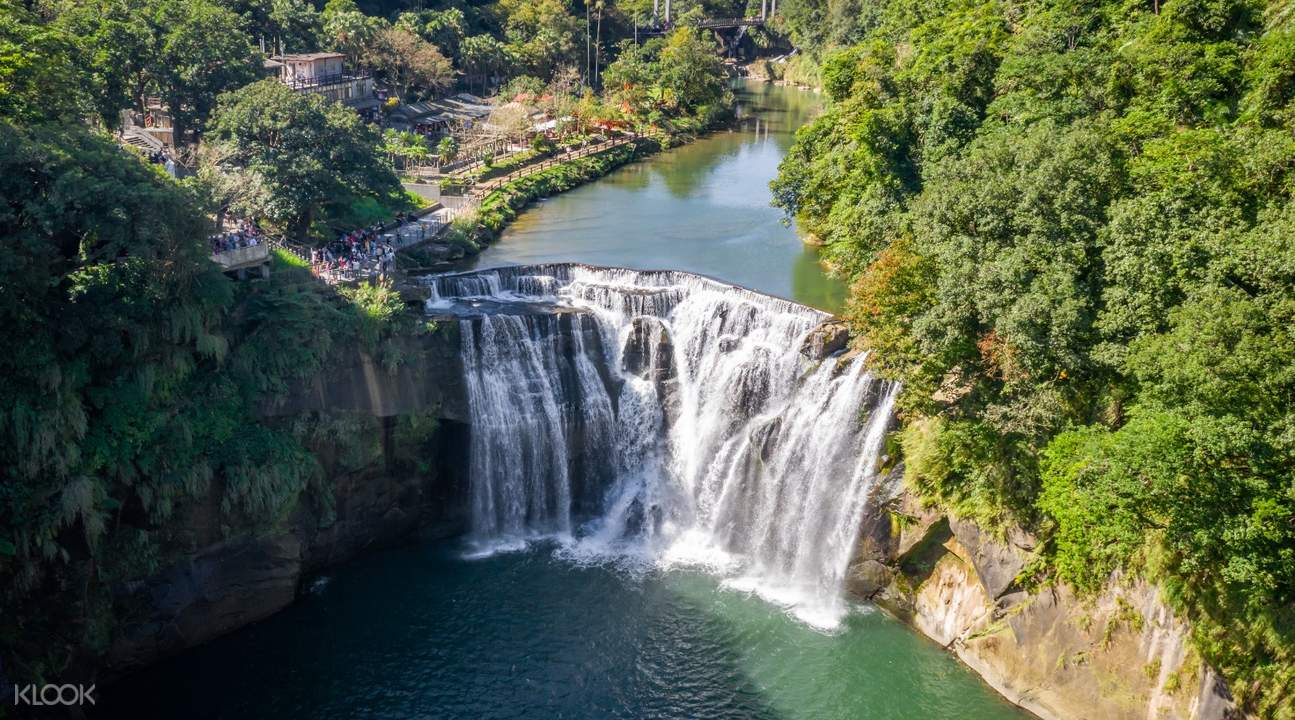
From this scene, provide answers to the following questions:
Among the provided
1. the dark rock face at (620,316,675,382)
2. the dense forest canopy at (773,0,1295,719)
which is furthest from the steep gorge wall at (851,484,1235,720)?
the dark rock face at (620,316,675,382)

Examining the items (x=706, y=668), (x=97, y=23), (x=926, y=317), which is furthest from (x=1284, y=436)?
(x=97, y=23)

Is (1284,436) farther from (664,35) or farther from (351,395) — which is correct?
(664,35)

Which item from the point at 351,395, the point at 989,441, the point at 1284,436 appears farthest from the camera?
the point at 351,395

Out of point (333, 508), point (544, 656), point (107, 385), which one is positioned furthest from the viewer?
point (333, 508)

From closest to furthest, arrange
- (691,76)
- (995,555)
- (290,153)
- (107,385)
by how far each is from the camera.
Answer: (107,385)
(995,555)
(290,153)
(691,76)

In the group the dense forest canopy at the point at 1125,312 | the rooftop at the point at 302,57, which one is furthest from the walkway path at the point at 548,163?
the dense forest canopy at the point at 1125,312

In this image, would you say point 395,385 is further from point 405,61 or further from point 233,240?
point 405,61

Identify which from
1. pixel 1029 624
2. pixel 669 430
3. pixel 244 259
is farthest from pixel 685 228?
pixel 1029 624
